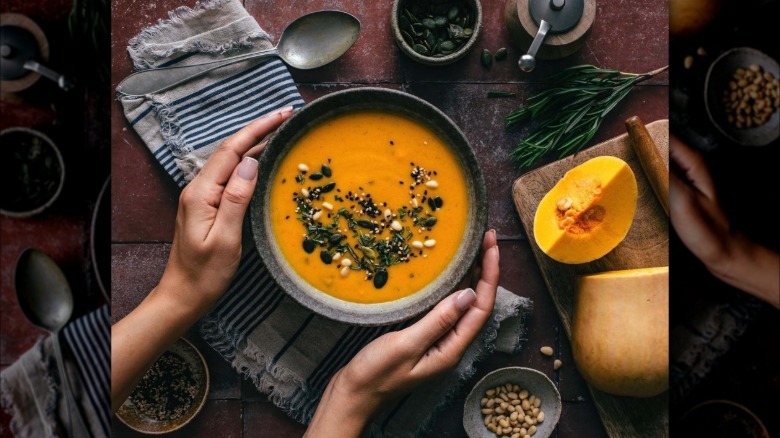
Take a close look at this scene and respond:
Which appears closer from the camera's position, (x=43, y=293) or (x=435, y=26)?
(x=43, y=293)

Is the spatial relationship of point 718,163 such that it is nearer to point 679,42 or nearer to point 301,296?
point 679,42

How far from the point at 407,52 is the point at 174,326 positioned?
583 mm

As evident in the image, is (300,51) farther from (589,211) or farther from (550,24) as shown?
(589,211)

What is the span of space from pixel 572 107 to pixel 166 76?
683mm

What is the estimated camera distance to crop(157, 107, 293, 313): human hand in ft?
3.04

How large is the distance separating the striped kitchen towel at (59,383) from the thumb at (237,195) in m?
0.23

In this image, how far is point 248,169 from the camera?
3.03 feet

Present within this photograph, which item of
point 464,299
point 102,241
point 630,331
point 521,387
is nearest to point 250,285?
point 102,241

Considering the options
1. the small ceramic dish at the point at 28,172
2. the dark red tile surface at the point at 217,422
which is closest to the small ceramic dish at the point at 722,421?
the dark red tile surface at the point at 217,422

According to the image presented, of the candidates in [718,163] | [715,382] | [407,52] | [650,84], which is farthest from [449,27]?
[715,382]

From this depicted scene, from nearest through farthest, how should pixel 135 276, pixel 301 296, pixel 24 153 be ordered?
1. pixel 24 153
2. pixel 301 296
3. pixel 135 276

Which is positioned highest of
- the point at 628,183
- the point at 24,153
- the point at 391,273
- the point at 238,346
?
the point at 24,153

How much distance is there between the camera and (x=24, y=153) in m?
0.83

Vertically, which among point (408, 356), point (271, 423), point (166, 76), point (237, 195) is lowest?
point (271, 423)
